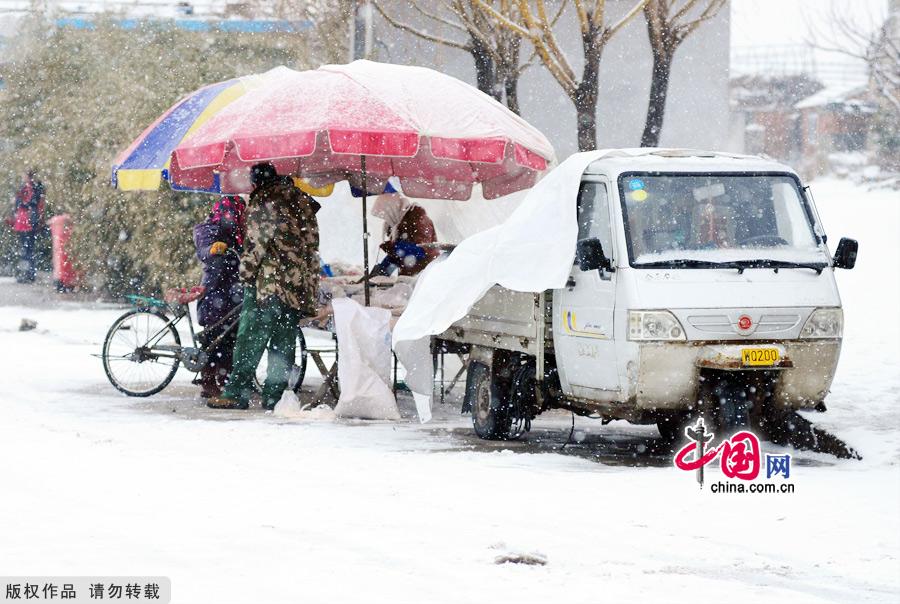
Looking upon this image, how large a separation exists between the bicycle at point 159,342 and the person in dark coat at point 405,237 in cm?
113

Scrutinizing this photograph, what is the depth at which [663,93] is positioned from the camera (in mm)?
17703

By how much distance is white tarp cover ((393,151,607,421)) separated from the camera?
10125 mm

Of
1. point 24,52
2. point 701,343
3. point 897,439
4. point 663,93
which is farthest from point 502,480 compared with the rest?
point 24,52

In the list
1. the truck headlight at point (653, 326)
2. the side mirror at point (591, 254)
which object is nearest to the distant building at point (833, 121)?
the side mirror at point (591, 254)

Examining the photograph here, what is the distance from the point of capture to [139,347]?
13297 millimetres

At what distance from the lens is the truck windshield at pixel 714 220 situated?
9758 mm

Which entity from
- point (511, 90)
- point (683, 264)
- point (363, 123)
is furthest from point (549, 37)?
point (683, 264)

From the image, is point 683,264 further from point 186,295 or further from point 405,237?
point 186,295

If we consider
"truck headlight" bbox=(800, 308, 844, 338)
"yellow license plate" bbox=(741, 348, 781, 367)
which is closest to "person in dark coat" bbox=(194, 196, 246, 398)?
"yellow license plate" bbox=(741, 348, 781, 367)

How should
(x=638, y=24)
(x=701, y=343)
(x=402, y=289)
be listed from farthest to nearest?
(x=638, y=24), (x=402, y=289), (x=701, y=343)

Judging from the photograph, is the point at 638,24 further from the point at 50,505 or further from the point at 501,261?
the point at 50,505

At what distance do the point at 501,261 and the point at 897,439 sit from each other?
335 centimetres

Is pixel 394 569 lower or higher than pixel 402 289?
lower

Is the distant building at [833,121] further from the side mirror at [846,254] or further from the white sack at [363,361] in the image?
the side mirror at [846,254]
